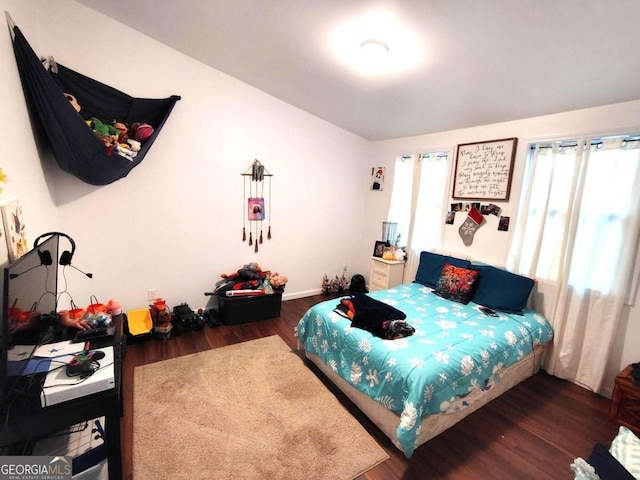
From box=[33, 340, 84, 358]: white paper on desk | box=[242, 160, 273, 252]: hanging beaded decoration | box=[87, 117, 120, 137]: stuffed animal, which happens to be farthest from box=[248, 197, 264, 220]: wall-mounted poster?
box=[33, 340, 84, 358]: white paper on desk

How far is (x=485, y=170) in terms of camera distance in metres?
2.90

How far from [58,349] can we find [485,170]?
3.60 m

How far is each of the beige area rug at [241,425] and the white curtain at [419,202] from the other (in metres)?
2.07

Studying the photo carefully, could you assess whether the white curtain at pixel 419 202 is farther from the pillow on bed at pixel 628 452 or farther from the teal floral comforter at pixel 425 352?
the pillow on bed at pixel 628 452

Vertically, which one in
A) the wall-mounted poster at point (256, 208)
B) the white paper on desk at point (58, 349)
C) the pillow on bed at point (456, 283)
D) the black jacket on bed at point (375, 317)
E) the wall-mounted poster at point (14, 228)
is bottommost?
the white paper on desk at point (58, 349)

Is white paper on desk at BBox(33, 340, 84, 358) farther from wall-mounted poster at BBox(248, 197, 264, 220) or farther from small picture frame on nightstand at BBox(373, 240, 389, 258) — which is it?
small picture frame on nightstand at BBox(373, 240, 389, 258)

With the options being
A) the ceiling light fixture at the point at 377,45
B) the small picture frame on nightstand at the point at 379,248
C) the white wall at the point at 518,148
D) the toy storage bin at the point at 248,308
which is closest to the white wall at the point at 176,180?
the toy storage bin at the point at 248,308

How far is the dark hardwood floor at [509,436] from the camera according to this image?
5.28 feet

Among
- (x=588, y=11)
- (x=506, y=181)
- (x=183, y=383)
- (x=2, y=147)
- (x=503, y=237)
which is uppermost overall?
(x=588, y=11)

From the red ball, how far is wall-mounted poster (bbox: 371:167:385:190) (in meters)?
2.85

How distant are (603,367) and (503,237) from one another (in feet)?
4.08

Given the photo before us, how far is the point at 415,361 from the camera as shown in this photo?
1698 millimetres

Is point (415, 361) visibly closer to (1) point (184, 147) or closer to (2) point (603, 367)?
(2) point (603, 367)

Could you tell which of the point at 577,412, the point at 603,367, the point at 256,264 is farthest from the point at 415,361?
the point at 256,264
